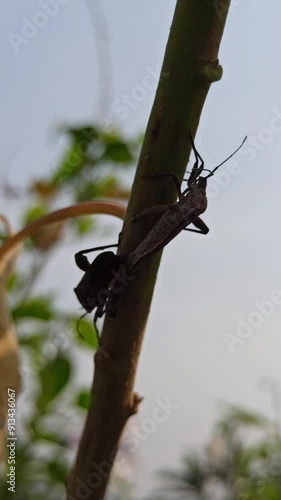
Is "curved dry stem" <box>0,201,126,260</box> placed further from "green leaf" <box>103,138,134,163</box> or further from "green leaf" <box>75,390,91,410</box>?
"green leaf" <box>103,138,134,163</box>

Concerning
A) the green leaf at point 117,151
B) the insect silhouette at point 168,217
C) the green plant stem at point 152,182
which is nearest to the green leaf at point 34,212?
the green leaf at point 117,151

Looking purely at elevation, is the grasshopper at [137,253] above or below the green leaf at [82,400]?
above

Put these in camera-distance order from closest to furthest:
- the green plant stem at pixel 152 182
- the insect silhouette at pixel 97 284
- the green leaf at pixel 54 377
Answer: the green plant stem at pixel 152 182
the insect silhouette at pixel 97 284
the green leaf at pixel 54 377

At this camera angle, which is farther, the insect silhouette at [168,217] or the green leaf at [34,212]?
the green leaf at [34,212]

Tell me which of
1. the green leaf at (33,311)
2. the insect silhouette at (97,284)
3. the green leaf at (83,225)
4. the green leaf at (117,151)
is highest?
the green leaf at (117,151)

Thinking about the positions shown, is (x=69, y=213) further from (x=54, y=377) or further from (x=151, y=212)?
(x=54, y=377)

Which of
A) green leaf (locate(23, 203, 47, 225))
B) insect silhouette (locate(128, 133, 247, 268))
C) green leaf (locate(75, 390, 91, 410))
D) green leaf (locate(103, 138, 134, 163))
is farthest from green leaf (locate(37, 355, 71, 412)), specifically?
insect silhouette (locate(128, 133, 247, 268))

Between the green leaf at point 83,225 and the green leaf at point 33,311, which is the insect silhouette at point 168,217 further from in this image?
the green leaf at point 83,225
